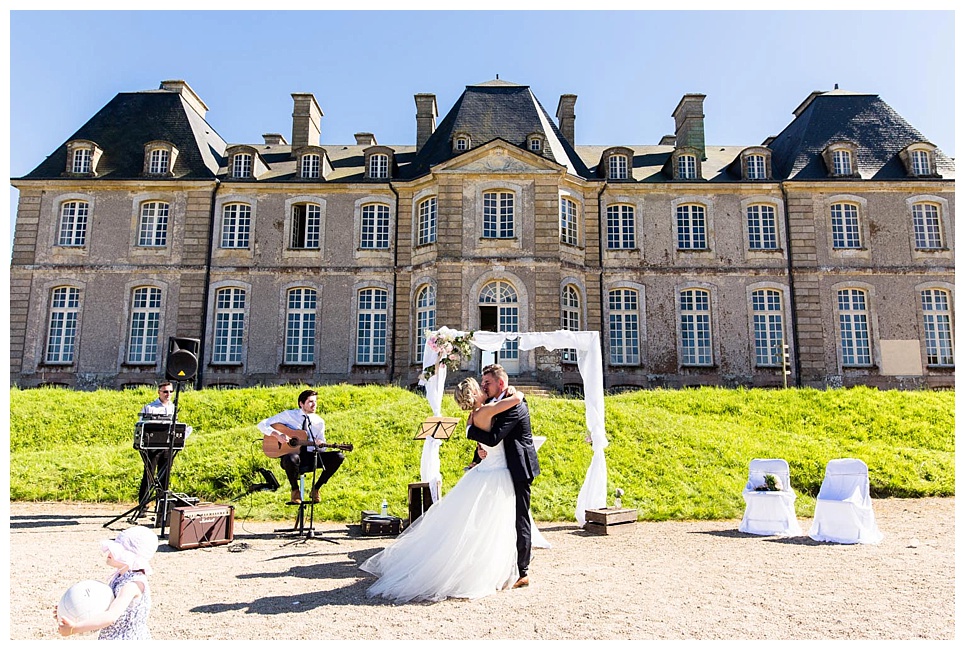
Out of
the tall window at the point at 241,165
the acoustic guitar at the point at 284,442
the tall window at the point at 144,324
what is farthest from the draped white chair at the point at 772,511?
the tall window at the point at 241,165

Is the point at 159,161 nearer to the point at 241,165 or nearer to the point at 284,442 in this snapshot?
the point at 241,165

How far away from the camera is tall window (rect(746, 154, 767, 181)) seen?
21.2 m

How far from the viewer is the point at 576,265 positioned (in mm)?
19719

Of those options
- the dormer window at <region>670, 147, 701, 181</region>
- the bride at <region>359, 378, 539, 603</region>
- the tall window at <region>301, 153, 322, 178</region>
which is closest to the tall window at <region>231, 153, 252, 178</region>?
the tall window at <region>301, 153, 322, 178</region>

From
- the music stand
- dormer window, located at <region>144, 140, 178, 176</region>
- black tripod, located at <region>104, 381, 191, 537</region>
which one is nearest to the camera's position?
the music stand

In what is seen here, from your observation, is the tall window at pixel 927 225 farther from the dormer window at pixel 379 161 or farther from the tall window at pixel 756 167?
the dormer window at pixel 379 161

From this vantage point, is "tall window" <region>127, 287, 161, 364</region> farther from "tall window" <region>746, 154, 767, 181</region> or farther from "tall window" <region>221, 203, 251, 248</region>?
"tall window" <region>746, 154, 767, 181</region>

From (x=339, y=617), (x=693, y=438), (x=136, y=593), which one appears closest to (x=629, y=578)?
(x=339, y=617)

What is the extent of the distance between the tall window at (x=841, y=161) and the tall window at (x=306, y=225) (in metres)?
15.9

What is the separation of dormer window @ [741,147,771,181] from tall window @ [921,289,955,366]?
5.87 meters

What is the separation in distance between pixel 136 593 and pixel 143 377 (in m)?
18.2

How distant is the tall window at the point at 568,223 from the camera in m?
19.7

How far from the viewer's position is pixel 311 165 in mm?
21391
